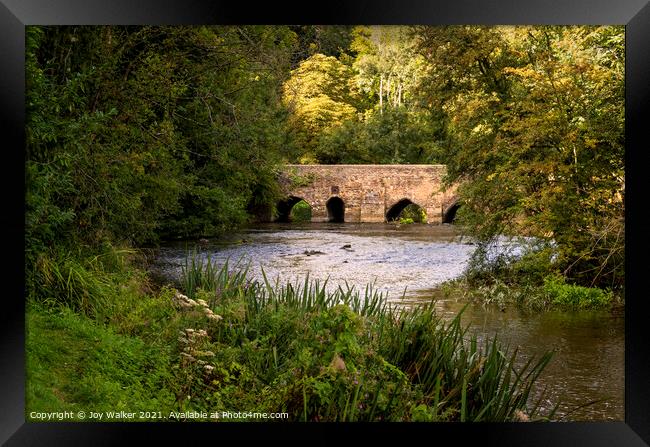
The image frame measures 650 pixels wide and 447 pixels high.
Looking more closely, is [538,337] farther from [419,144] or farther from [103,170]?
[103,170]

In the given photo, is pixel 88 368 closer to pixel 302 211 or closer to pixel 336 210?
pixel 302 211

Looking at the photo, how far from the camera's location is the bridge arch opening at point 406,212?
7587 mm

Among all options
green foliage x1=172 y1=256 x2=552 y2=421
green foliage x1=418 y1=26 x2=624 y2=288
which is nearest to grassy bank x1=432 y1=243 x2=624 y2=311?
green foliage x1=418 y1=26 x2=624 y2=288

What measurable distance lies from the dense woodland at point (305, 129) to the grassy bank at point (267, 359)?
39 cm

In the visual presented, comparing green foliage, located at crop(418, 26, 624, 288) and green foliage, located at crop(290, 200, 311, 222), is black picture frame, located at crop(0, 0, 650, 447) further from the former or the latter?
green foliage, located at crop(290, 200, 311, 222)

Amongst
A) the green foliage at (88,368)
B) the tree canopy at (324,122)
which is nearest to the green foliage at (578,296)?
the tree canopy at (324,122)

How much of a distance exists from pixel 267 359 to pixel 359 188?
8.37ft

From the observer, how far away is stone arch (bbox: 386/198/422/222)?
298 inches

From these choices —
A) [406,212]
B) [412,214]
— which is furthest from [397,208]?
[412,214]

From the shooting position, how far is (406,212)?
830cm

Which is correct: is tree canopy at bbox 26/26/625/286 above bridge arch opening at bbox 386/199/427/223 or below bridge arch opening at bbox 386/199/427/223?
Answer: above

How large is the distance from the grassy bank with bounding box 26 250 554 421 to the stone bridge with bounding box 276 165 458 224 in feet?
3.72

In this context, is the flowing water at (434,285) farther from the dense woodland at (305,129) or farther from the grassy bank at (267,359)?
the dense woodland at (305,129)
